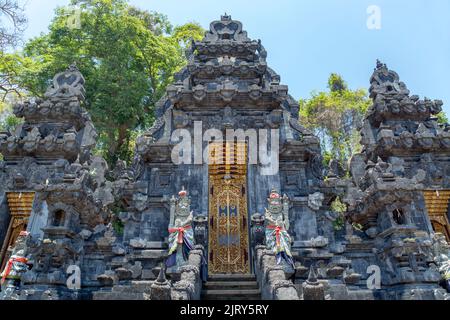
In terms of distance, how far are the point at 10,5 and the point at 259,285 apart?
35.5ft

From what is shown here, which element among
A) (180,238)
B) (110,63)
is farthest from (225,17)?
(180,238)

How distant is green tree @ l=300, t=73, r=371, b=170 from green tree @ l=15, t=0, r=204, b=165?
37.5 feet

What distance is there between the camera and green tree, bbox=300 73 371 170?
88.1ft

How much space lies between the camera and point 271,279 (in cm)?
754

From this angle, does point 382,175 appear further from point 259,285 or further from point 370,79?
point 370,79

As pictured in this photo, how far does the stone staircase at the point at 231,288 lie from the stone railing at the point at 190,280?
1.37 feet

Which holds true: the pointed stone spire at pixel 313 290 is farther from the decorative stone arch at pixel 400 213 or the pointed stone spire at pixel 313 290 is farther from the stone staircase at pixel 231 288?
the decorative stone arch at pixel 400 213

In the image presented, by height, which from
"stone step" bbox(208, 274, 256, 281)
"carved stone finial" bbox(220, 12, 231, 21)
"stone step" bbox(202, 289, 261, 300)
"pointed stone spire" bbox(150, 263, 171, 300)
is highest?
"carved stone finial" bbox(220, 12, 231, 21)

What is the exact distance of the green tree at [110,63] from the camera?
67.4 feet

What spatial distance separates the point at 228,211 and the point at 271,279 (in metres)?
4.45

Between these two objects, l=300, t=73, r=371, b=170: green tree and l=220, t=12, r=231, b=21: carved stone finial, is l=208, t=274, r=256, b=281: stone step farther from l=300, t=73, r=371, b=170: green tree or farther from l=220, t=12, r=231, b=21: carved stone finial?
l=300, t=73, r=371, b=170: green tree

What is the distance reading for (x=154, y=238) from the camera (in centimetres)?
1130

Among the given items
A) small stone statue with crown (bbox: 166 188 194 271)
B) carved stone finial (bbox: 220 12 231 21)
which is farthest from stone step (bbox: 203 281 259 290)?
carved stone finial (bbox: 220 12 231 21)

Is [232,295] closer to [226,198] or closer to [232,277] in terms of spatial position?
[232,277]
